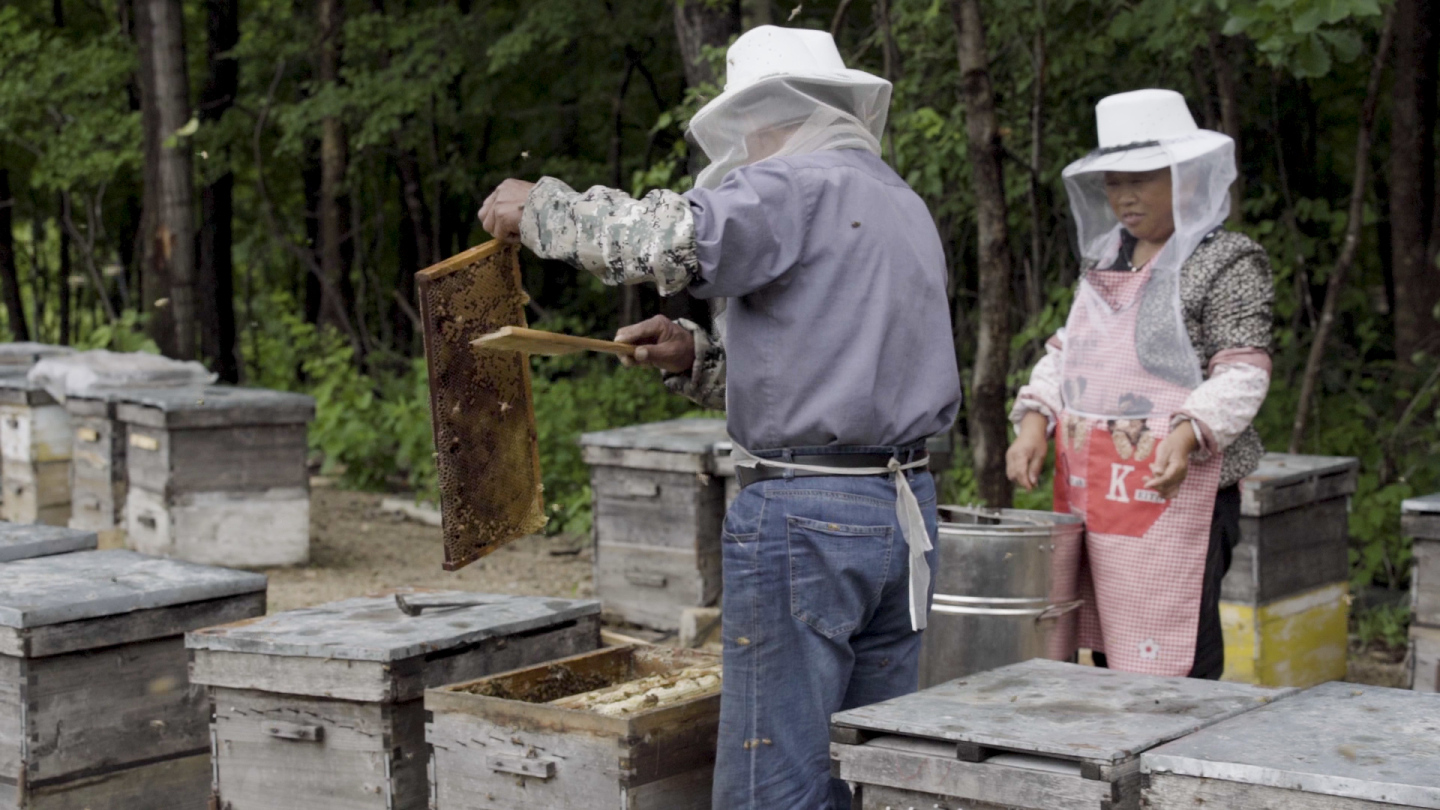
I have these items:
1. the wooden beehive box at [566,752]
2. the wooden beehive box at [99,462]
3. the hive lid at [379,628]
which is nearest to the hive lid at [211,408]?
the wooden beehive box at [99,462]

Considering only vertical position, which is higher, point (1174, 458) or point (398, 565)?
point (1174, 458)

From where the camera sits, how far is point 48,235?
2069 centimetres

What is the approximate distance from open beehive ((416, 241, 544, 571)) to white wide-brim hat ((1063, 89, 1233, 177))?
1.27m

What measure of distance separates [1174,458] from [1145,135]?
28.3 inches

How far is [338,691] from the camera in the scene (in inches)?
107

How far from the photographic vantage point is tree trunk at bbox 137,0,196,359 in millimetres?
8383

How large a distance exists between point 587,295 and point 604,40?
267 cm

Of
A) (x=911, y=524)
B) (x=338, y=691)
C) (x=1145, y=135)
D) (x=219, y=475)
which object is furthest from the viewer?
(x=219, y=475)

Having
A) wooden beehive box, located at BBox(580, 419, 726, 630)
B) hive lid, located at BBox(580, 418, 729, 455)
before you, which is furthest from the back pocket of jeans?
hive lid, located at BBox(580, 418, 729, 455)

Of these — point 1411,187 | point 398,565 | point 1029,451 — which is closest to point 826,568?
point 1029,451

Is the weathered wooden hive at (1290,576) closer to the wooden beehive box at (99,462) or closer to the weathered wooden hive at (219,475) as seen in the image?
the weathered wooden hive at (219,475)

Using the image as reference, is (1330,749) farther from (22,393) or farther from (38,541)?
(22,393)

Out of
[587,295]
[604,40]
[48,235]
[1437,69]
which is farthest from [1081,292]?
[48,235]

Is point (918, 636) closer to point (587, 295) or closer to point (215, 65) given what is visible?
point (215, 65)
